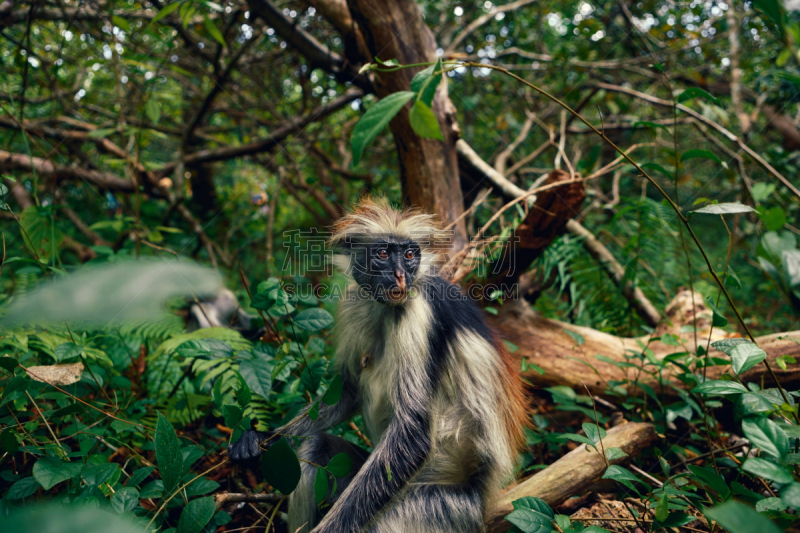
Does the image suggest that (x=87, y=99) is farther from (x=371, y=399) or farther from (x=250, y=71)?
(x=371, y=399)

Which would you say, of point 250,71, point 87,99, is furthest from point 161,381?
point 87,99

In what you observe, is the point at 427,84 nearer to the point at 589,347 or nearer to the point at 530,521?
the point at 530,521

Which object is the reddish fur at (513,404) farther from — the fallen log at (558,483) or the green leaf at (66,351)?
the green leaf at (66,351)

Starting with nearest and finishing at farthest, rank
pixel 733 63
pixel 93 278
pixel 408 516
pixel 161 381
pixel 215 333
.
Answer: pixel 93 278, pixel 408 516, pixel 215 333, pixel 161 381, pixel 733 63

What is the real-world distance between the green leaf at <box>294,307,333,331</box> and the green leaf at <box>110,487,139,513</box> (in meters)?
1.05

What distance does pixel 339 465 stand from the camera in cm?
213

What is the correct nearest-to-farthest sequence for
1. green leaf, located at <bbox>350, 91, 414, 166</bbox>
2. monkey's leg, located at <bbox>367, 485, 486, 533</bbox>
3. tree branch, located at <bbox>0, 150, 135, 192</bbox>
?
green leaf, located at <bbox>350, 91, 414, 166</bbox>
monkey's leg, located at <bbox>367, 485, 486, 533</bbox>
tree branch, located at <bbox>0, 150, 135, 192</bbox>

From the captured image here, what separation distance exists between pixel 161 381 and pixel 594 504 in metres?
3.16

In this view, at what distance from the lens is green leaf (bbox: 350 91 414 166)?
1133 millimetres

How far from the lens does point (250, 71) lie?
6.36m

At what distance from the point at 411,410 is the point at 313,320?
2.32ft

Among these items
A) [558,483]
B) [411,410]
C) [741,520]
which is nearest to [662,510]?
[558,483]

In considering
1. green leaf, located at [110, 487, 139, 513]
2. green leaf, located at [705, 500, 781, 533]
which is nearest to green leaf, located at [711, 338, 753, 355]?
green leaf, located at [705, 500, 781, 533]

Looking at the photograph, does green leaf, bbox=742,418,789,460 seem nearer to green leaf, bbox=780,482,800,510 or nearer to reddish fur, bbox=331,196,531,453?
green leaf, bbox=780,482,800,510
